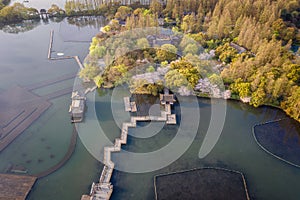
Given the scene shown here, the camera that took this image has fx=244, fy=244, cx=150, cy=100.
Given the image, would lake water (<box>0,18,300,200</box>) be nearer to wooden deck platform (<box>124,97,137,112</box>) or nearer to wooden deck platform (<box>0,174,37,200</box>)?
wooden deck platform (<box>0,174,37,200</box>)

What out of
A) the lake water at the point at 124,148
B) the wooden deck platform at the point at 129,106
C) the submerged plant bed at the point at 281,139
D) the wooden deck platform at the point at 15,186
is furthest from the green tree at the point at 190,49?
the wooden deck platform at the point at 15,186

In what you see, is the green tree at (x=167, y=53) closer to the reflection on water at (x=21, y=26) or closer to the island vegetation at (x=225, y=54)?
the island vegetation at (x=225, y=54)

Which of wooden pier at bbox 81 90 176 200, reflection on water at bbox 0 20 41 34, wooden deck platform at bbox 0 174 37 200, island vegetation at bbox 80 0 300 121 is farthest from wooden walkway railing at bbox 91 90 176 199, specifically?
reflection on water at bbox 0 20 41 34

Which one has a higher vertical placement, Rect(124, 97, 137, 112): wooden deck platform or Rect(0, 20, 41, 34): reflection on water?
Rect(0, 20, 41, 34): reflection on water

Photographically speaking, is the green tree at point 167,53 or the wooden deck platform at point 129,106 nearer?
the wooden deck platform at point 129,106

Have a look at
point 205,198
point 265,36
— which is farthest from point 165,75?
point 265,36

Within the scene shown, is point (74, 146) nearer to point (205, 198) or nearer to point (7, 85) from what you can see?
point (205, 198)
